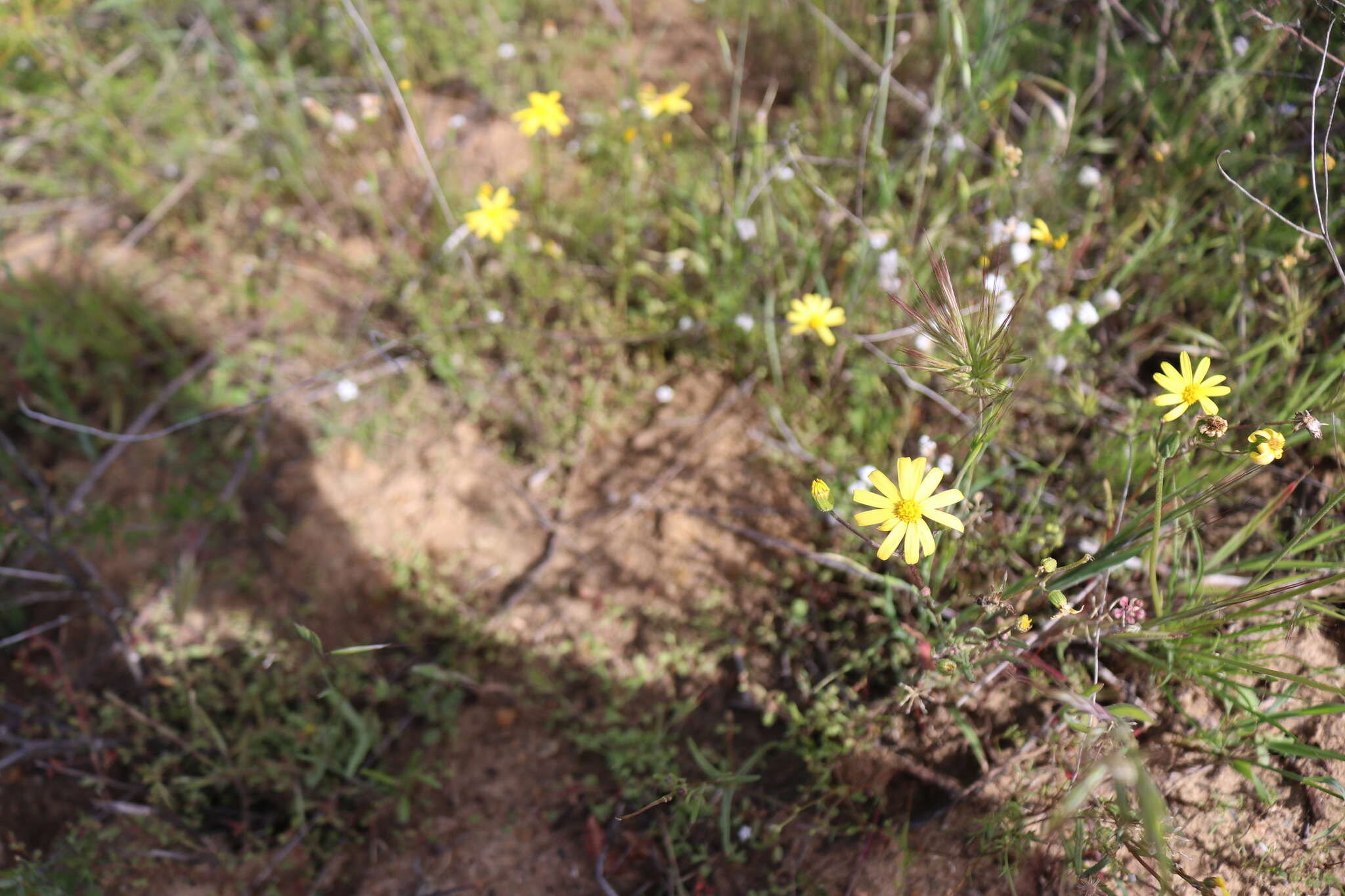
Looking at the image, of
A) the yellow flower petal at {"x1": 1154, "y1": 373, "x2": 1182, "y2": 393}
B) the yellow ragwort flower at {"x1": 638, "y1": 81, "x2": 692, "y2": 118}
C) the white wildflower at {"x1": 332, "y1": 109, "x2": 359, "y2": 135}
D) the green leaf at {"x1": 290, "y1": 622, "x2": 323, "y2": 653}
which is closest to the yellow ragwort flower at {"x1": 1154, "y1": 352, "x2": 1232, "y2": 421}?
the yellow flower petal at {"x1": 1154, "y1": 373, "x2": 1182, "y2": 393}

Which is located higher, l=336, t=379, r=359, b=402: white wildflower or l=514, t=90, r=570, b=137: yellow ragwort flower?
l=514, t=90, r=570, b=137: yellow ragwort flower

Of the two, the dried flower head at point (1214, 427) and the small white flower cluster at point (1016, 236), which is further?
the small white flower cluster at point (1016, 236)

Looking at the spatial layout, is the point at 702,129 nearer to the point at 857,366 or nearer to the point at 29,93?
the point at 857,366

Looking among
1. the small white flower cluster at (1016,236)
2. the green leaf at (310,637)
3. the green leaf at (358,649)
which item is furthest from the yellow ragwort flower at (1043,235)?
the green leaf at (310,637)

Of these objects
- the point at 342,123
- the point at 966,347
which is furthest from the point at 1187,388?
the point at 342,123

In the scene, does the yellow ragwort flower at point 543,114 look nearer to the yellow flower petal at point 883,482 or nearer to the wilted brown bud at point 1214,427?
A: the yellow flower petal at point 883,482

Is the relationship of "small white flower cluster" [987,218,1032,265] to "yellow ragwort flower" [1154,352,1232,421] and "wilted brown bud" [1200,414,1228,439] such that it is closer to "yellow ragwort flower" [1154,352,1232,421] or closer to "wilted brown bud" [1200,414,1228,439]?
"yellow ragwort flower" [1154,352,1232,421]
